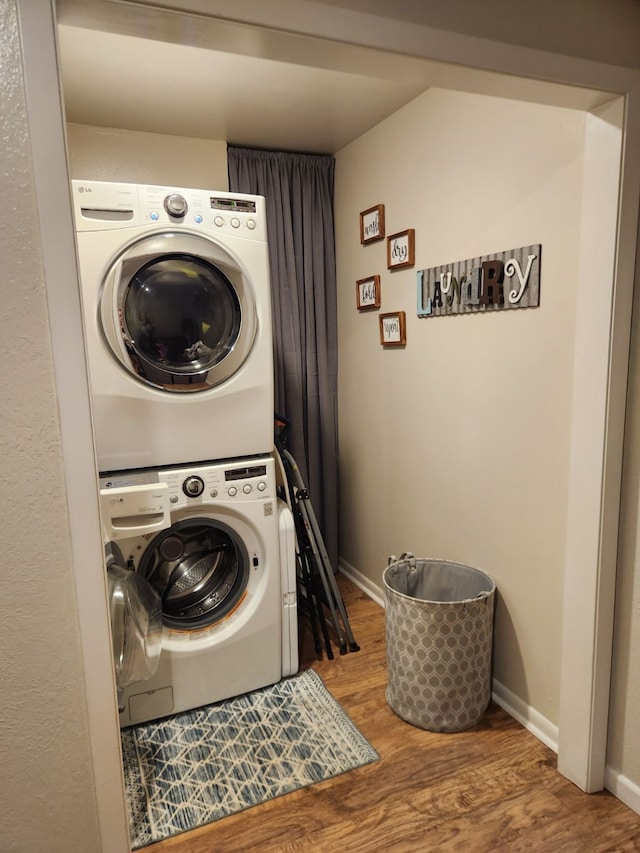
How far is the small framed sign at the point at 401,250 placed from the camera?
260 cm

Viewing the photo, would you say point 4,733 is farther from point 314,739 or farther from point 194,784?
point 314,739

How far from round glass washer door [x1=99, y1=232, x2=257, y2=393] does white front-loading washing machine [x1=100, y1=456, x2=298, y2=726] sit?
39 cm

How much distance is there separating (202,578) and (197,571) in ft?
0.14

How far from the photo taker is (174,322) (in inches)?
84.3

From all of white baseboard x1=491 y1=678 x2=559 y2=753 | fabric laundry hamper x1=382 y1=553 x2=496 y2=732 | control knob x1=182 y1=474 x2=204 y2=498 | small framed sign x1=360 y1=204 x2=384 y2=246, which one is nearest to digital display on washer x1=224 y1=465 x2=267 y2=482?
control knob x1=182 y1=474 x2=204 y2=498

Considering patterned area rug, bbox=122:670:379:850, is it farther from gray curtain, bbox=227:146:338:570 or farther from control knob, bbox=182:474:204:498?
gray curtain, bbox=227:146:338:570

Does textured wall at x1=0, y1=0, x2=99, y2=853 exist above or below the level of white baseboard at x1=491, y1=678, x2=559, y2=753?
above

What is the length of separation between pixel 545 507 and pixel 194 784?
150 centimetres

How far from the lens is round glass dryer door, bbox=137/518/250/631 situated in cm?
230

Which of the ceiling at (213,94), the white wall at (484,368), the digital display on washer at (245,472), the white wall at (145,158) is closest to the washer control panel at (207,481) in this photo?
the digital display on washer at (245,472)

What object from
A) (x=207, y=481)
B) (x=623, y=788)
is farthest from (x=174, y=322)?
(x=623, y=788)

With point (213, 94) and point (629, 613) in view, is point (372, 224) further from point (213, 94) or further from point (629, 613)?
point (629, 613)

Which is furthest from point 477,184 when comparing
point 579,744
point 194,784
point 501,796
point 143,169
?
point 194,784

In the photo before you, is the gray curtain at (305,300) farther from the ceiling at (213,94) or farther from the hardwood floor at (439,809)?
the hardwood floor at (439,809)
